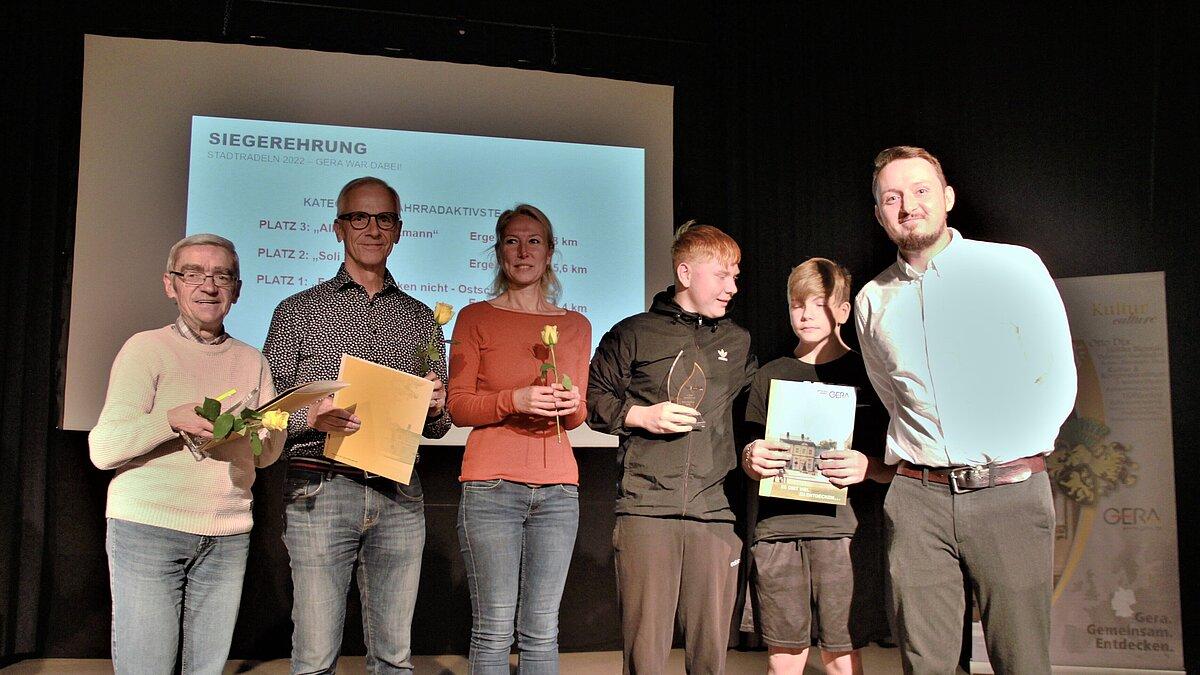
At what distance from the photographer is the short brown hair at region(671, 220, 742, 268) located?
2.91 m

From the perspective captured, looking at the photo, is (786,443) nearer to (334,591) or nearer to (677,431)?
(677,431)

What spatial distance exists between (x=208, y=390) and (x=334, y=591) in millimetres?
678

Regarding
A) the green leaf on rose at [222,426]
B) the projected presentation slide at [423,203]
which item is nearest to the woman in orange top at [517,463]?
the green leaf on rose at [222,426]

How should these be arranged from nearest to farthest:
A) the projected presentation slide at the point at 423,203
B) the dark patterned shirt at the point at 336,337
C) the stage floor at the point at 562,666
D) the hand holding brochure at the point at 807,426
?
1. the dark patterned shirt at the point at 336,337
2. the hand holding brochure at the point at 807,426
3. the stage floor at the point at 562,666
4. the projected presentation slide at the point at 423,203

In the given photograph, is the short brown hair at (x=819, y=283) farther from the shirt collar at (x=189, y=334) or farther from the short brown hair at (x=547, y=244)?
the shirt collar at (x=189, y=334)

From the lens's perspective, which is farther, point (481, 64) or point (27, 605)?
point (481, 64)

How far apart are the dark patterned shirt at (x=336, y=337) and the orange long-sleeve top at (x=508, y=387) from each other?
94mm

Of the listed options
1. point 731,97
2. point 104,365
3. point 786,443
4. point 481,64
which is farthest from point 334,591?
point 731,97

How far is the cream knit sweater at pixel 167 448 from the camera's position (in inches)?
92.2

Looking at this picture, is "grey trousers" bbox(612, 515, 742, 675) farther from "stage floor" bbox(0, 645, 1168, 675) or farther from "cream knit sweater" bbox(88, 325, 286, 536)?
"stage floor" bbox(0, 645, 1168, 675)

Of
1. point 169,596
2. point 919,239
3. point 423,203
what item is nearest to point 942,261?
point 919,239

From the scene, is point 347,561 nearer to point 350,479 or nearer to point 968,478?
→ point 350,479

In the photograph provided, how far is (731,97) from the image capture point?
200 inches

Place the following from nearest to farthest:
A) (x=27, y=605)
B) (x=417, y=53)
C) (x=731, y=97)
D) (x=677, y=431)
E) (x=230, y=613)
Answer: (x=230, y=613) → (x=677, y=431) → (x=27, y=605) → (x=417, y=53) → (x=731, y=97)
